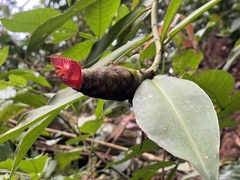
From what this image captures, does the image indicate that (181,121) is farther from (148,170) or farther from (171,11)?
(148,170)

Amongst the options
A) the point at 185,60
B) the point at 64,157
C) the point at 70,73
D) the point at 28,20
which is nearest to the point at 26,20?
the point at 28,20

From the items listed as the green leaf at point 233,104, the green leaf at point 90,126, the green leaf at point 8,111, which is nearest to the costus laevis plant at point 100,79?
the green leaf at point 233,104

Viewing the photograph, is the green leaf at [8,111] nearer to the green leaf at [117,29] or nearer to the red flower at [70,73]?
the green leaf at [117,29]

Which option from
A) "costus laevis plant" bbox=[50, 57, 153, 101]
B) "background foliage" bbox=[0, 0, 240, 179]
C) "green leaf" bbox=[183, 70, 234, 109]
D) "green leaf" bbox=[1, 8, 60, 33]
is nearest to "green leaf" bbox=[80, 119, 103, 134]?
"background foliage" bbox=[0, 0, 240, 179]

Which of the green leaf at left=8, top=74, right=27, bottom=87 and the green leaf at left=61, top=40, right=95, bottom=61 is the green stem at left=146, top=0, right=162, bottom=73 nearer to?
the green leaf at left=61, top=40, right=95, bottom=61

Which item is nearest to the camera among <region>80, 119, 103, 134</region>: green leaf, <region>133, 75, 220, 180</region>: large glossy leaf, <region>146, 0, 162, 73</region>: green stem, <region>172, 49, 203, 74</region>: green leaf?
<region>133, 75, 220, 180</region>: large glossy leaf

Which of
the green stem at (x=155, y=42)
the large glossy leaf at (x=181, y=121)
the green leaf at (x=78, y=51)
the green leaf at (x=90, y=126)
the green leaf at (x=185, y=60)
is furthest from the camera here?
the green leaf at (x=185, y=60)
